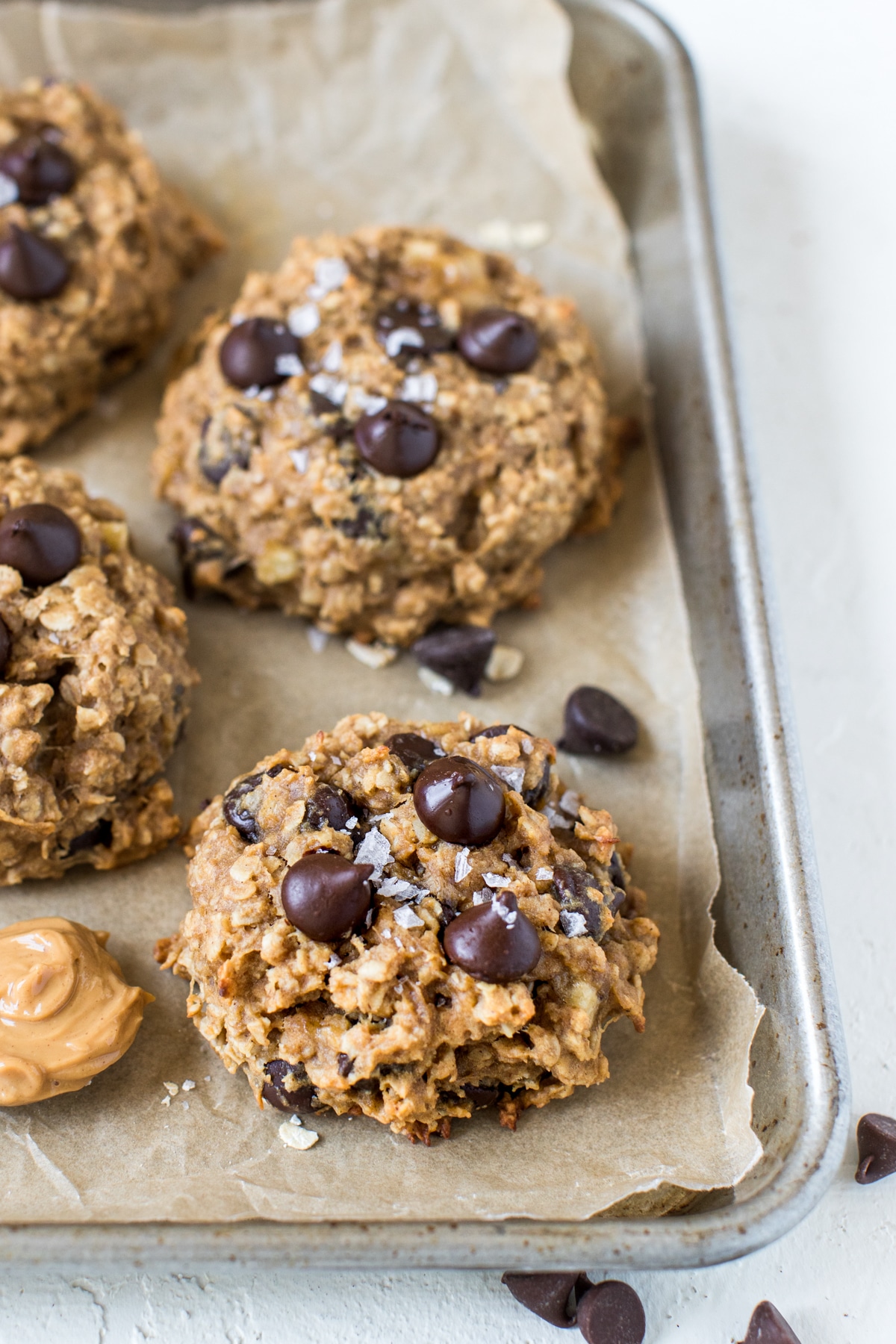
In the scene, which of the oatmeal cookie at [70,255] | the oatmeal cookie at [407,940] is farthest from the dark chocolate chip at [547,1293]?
the oatmeal cookie at [70,255]

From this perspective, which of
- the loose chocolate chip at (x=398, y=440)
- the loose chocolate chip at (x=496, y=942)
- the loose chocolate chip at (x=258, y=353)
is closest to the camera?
the loose chocolate chip at (x=496, y=942)

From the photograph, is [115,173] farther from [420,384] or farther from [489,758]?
[489,758]

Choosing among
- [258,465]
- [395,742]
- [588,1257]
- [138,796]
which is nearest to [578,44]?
[258,465]

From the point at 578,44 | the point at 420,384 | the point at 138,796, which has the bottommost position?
the point at 138,796

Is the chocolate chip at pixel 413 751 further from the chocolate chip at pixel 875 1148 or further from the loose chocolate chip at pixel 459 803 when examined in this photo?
the chocolate chip at pixel 875 1148

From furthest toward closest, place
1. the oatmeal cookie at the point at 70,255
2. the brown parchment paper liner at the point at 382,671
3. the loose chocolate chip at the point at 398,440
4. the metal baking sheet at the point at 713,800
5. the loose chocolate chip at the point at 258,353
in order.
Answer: the oatmeal cookie at the point at 70,255 → the loose chocolate chip at the point at 258,353 → the loose chocolate chip at the point at 398,440 → the brown parchment paper liner at the point at 382,671 → the metal baking sheet at the point at 713,800

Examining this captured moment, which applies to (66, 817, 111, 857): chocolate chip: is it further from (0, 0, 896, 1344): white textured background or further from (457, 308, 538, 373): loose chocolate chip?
(457, 308, 538, 373): loose chocolate chip

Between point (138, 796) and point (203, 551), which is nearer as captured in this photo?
point (138, 796)
